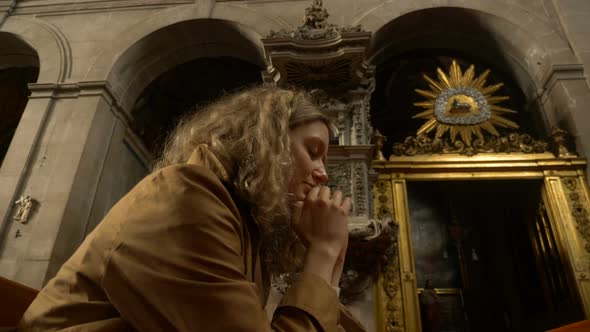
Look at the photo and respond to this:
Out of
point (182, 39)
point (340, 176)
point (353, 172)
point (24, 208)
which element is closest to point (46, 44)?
point (182, 39)

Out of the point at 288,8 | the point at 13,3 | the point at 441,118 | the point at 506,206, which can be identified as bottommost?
the point at 506,206

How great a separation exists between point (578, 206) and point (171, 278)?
468cm

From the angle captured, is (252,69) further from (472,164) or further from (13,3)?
(472,164)

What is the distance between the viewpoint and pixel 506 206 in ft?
15.1

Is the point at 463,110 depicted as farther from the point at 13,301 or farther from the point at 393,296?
the point at 13,301

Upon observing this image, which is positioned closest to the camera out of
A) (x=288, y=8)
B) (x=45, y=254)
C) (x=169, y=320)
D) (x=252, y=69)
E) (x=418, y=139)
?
(x=169, y=320)

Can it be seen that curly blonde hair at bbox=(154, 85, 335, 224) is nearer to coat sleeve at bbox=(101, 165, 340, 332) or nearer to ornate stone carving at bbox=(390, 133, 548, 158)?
coat sleeve at bbox=(101, 165, 340, 332)

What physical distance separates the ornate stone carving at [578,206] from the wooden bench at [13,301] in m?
4.76

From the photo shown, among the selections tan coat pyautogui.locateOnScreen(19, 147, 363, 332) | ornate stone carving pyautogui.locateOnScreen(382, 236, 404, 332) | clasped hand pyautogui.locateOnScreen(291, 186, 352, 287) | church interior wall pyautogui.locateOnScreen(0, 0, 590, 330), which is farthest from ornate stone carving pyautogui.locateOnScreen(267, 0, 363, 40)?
tan coat pyautogui.locateOnScreen(19, 147, 363, 332)

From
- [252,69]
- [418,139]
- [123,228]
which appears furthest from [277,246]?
[252,69]

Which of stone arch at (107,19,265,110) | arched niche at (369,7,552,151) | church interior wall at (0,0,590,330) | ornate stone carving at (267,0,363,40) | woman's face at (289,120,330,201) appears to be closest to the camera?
woman's face at (289,120,330,201)

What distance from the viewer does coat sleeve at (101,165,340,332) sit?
80cm

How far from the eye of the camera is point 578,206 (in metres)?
4.20

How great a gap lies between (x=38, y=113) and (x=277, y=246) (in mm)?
5316
